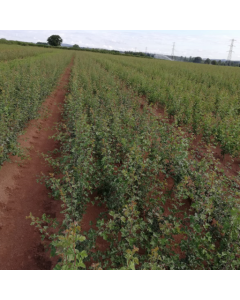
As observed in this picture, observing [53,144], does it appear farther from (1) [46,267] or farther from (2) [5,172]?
(1) [46,267]

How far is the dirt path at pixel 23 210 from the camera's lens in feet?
9.70

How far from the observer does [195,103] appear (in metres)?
8.57

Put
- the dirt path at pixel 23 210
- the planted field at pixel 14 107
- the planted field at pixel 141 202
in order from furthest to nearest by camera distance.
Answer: the planted field at pixel 14 107 → the dirt path at pixel 23 210 → the planted field at pixel 141 202

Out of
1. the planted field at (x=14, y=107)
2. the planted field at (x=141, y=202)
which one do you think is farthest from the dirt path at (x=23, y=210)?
the planted field at (x=14, y=107)

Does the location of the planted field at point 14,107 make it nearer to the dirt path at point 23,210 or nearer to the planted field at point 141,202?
the planted field at point 141,202

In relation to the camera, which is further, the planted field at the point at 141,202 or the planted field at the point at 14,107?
the planted field at the point at 14,107

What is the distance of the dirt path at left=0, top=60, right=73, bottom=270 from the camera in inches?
116

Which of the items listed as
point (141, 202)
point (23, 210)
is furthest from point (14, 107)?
point (141, 202)

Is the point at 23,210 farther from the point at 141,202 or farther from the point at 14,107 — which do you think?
the point at 14,107

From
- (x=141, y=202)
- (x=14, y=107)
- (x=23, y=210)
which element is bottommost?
(x=23, y=210)

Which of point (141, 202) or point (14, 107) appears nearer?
point (141, 202)

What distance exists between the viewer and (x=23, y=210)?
385 cm

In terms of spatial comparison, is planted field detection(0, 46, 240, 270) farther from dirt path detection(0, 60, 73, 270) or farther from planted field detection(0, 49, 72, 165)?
dirt path detection(0, 60, 73, 270)
